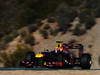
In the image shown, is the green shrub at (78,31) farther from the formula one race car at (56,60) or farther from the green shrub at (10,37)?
the formula one race car at (56,60)

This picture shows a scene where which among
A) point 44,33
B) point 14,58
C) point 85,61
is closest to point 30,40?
point 44,33

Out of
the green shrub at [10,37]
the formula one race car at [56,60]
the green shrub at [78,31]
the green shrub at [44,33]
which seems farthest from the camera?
the green shrub at [10,37]

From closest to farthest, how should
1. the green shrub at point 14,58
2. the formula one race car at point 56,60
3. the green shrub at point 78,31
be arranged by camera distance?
1. the formula one race car at point 56,60
2. the green shrub at point 14,58
3. the green shrub at point 78,31

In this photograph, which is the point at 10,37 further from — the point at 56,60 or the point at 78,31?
the point at 56,60

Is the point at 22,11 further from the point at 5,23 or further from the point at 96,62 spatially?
the point at 96,62

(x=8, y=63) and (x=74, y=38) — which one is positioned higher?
(x=74, y=38)

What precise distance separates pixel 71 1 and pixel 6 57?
21.9 meters

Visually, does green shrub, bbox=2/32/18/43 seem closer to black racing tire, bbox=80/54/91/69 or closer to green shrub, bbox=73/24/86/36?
green shrub, bbox=73/24/86/36

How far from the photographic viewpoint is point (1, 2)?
5634 centimetres

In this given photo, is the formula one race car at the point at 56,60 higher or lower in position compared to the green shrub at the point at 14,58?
lower

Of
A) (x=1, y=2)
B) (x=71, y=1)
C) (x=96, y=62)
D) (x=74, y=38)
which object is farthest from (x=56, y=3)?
(x=96, y=62)

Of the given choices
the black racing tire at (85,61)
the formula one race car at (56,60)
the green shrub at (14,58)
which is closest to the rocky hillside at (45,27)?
the green shrub at (14,58)

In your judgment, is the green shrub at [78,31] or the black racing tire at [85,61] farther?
the green shrub at [78,31]

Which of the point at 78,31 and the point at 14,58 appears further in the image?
the point at 78,31
